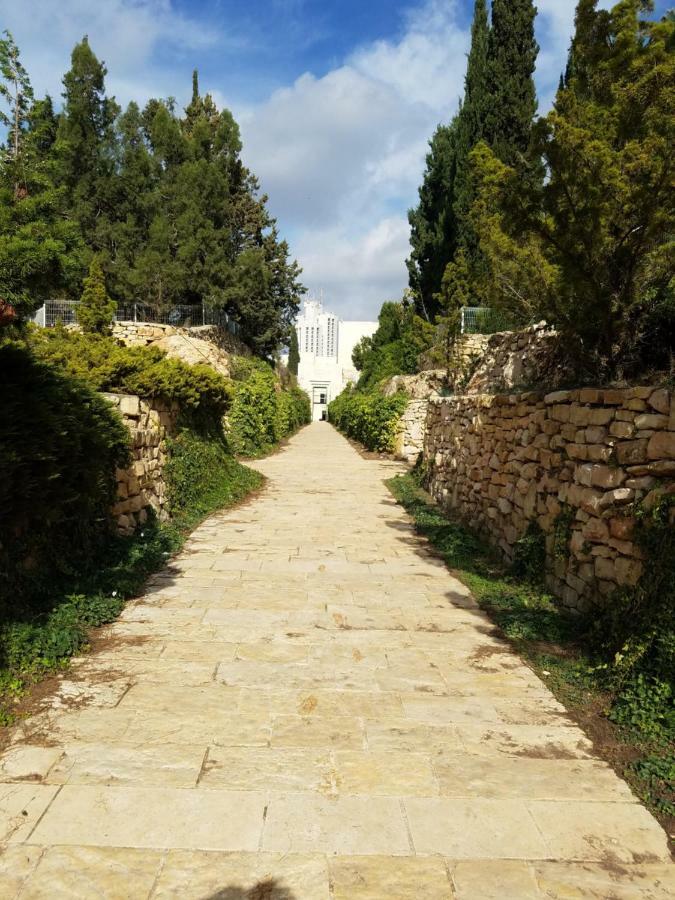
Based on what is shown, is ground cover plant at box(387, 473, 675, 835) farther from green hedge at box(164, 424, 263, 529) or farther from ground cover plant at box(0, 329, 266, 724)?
green hedge at box(164, 424, 263, 529)

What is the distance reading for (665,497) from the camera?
3.68 metres

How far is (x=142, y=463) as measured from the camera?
7160mm

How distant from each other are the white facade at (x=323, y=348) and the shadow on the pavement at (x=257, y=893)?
6829 cm

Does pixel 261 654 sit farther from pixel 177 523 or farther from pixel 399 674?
pixel 177 523

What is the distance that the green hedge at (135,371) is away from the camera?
770 cm

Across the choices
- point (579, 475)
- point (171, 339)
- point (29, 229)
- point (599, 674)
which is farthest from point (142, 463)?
point (171, 339)

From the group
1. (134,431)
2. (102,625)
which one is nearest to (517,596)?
(102,625)

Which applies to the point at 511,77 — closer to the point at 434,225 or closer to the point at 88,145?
the point at 434,225

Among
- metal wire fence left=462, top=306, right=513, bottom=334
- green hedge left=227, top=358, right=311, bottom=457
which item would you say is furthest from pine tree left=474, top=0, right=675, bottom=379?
green hedge left=227, top=358, right=311, bottom=457

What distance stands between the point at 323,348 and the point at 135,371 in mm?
69472

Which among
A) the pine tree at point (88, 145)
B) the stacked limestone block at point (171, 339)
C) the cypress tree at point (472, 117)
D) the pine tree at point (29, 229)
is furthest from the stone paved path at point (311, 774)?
the pine tree at point (88, 145)

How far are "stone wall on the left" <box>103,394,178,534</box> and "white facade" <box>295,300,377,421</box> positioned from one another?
62.2 m

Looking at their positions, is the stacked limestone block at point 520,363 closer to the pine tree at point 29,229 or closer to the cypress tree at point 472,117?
the pine tree at point 29,229

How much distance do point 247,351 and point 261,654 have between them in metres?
26.7
